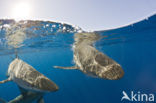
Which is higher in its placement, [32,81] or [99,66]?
[99,66]

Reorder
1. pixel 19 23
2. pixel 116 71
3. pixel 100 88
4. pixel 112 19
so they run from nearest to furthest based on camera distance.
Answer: pixel 116 71
pixel 112 19
pixel 19 23
pixel 100 88

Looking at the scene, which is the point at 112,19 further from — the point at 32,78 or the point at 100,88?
the point at 100,88

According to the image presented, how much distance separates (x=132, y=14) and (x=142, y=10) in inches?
25.8

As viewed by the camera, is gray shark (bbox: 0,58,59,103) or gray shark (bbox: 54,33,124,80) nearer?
gray shark (bbox: 54,33,124,80)

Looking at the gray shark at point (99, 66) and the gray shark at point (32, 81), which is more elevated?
the gray shark at point (99, 66)

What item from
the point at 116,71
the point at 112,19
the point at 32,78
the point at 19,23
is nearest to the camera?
the point at 116,71

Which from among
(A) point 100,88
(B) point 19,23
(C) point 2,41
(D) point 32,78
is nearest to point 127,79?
(A) point 100,88

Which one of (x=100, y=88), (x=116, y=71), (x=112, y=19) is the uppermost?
(x=112, y=19)

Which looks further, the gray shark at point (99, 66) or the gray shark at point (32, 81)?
the gray shark at point (32, 81)

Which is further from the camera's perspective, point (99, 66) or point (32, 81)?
point (32, 81)

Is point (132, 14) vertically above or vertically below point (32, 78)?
above

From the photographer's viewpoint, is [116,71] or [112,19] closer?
[116,71]

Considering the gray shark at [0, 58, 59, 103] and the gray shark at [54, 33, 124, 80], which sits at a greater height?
the gray shark at [54, 33, 124, 80]

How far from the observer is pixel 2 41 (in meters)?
18.4
